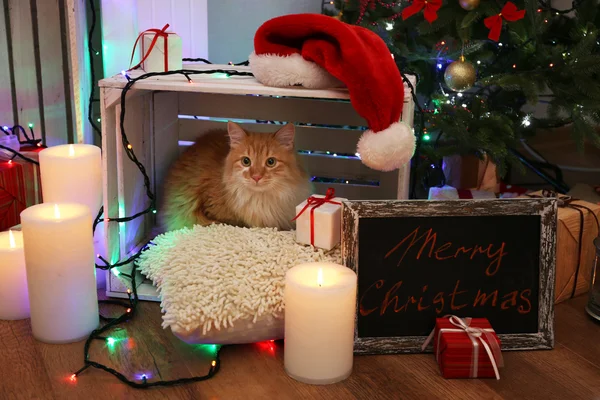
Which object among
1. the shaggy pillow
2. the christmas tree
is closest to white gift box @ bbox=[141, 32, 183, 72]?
the shaggy pillow

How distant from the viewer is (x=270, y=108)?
2.11 meters

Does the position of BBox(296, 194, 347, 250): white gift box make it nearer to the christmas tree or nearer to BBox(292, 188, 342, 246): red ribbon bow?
BBox(292, 188, 342, 246): red ribbon bow

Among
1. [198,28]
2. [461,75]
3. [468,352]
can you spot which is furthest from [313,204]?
[198,28]

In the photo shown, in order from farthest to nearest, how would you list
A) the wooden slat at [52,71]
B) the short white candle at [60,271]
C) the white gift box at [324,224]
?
the wooden slat at [52,71] < the white gift box at [324,224] < the short white candle at [60,271]

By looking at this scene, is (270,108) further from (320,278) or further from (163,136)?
(320,278)

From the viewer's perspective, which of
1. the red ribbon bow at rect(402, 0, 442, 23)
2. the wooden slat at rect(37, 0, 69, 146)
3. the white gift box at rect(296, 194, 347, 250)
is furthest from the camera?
the wooden slat at rect(37, 0, 69, 146)

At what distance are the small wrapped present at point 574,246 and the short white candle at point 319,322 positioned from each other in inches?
25.4

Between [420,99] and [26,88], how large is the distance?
140 cm

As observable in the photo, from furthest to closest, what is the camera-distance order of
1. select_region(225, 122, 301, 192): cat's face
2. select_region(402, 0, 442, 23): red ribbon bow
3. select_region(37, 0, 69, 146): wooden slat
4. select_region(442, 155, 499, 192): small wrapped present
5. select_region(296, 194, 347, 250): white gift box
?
1. select_region(442, 155, 499, 192): small wrapped present
2. select_region(37, 0, 69, 146): wooden slat
3. select_region(402, 0, 442, 23): red ribbon bow
4. select_region(225, 122, 301, 192): cat's face
5. select_region(296, 194, 347, 250): white gift box

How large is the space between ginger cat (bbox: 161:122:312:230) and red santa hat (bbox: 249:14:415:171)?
27 centimetres

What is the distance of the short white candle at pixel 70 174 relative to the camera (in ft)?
5.41

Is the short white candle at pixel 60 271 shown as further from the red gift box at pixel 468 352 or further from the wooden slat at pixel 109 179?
the red gift box at pixel 468 352

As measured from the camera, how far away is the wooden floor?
1.31 m

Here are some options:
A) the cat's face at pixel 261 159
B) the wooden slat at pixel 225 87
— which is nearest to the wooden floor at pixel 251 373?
the cat's face at pixel 261 159
